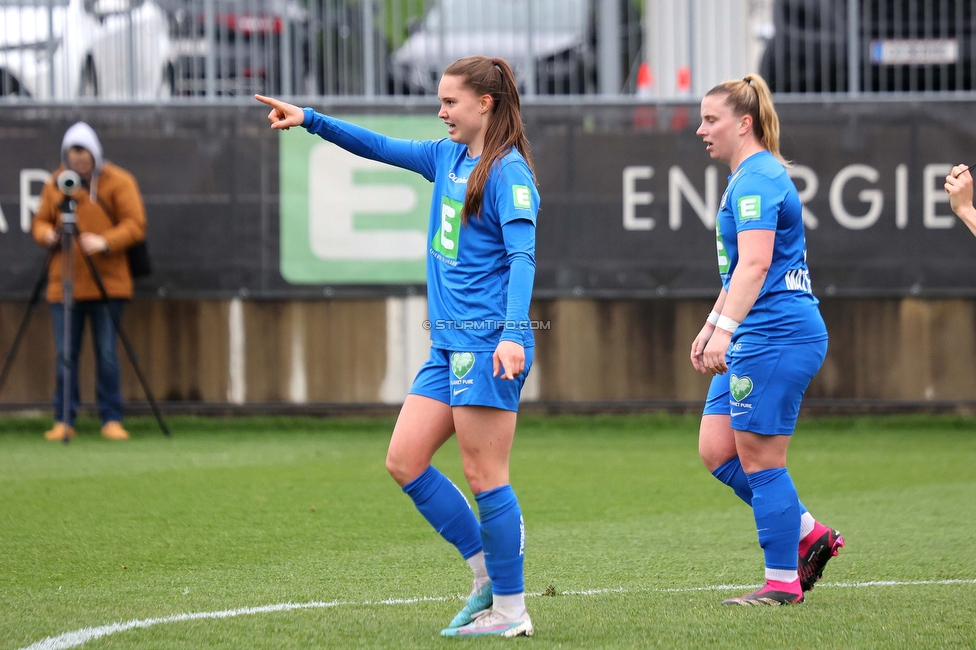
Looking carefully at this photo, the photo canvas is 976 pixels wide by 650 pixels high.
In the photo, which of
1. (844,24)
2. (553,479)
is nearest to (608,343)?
(553,479)

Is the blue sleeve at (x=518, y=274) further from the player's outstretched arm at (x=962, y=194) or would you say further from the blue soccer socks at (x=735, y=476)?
the player's outstretched arm at (x=962, y=194)

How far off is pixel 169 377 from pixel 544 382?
306 cm

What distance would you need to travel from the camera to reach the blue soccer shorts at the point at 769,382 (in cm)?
441

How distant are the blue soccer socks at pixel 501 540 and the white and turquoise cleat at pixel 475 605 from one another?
13 centimetres

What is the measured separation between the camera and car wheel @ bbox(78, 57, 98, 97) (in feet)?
34.9

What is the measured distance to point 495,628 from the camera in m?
4.01

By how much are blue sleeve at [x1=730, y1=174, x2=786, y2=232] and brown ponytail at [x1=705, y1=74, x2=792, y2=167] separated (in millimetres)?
198

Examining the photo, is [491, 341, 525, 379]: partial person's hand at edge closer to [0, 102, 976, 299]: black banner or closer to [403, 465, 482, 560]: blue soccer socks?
[403, 465, 482, 560]: blue soccer socks

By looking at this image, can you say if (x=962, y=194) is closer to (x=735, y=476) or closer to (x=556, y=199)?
(x=735, y=476)

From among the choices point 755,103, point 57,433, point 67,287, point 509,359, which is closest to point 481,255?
point 509,359

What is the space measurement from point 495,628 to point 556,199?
21.3ft

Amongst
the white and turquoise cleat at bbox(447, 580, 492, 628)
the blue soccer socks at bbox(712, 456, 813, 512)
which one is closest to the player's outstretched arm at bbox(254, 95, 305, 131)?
the white and turquoise cleat at bbox(447, 580, 492, 628)

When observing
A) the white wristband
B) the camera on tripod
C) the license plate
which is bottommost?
the white wristband

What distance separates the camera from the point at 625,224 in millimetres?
10156
